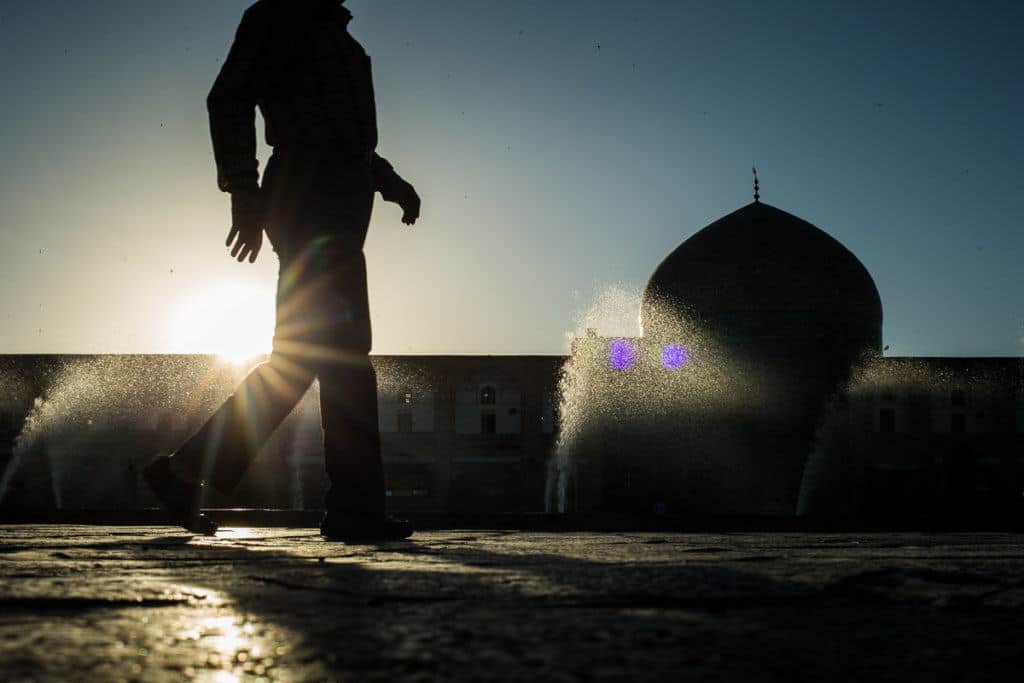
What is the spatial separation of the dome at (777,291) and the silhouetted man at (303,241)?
76.7ft

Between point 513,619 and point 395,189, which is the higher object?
point 395,189

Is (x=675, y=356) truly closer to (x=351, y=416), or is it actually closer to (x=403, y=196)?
(x=403, y=196)

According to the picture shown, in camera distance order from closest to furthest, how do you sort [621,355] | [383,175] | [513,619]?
[513,619] < [383,175] < [621,355]

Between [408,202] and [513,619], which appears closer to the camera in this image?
[513,619]

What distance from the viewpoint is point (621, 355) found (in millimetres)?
26172

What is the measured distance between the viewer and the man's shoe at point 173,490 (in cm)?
296

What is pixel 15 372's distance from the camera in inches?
986

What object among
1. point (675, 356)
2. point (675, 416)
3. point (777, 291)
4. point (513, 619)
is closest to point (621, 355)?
point (675, 356)

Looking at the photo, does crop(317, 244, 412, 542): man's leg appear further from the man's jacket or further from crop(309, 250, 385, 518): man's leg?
the man's jacket

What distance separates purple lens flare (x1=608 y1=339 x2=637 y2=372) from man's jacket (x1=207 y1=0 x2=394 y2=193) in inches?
906

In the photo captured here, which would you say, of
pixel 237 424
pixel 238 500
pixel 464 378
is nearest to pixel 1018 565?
pixel 237 424

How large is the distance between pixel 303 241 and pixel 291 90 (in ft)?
1.22

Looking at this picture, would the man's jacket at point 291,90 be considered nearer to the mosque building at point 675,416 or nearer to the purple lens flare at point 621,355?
the mosque building at point 675,416

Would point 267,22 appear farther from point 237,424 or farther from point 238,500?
point 238,500
